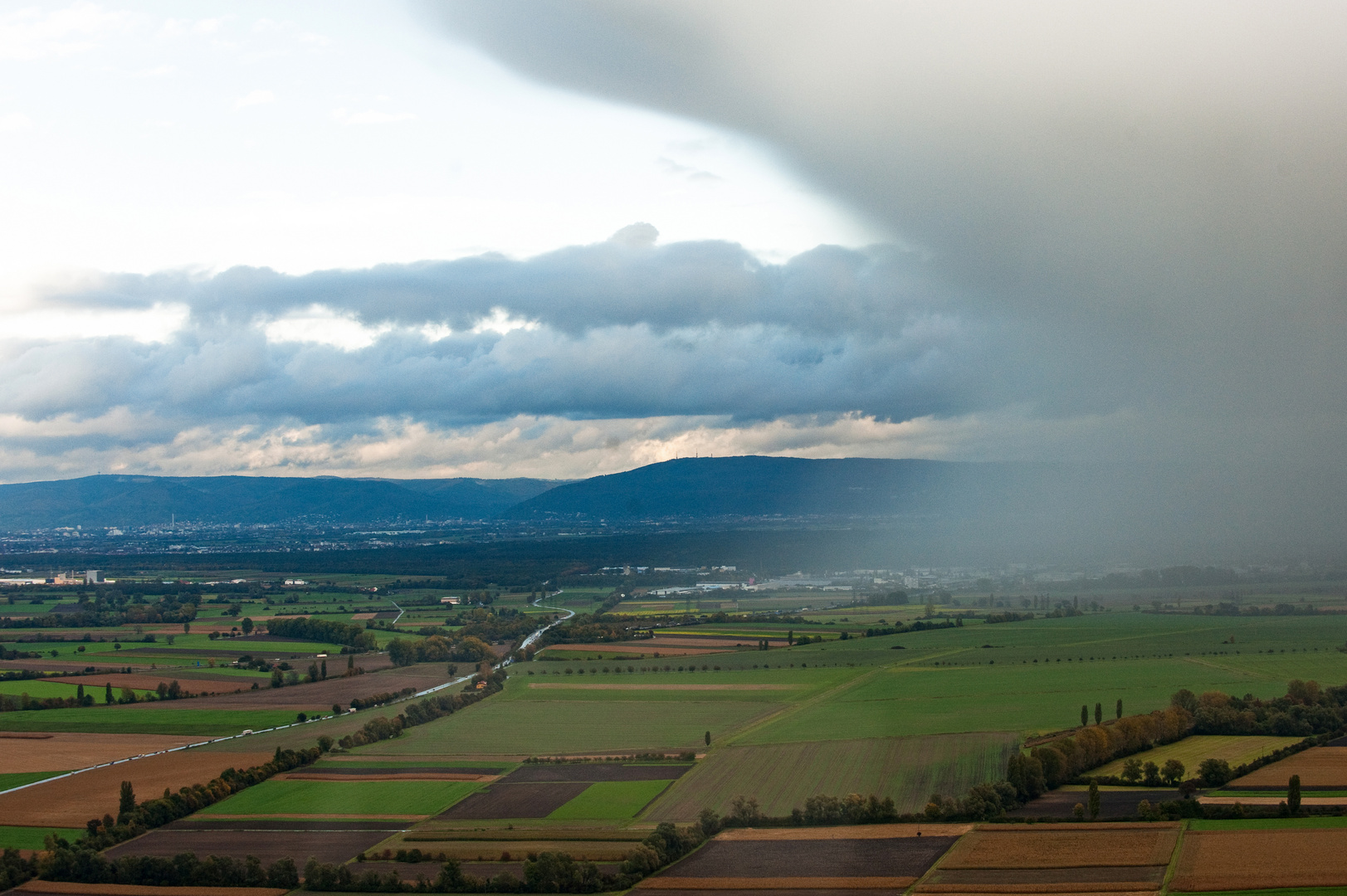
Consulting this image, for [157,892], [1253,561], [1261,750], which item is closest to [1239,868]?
[1261,750]

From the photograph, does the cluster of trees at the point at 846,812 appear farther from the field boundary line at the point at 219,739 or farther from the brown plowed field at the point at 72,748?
the field boundary line at the point at 219,739

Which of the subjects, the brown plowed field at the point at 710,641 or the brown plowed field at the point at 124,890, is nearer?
the brown plowed field at the point at 124,890

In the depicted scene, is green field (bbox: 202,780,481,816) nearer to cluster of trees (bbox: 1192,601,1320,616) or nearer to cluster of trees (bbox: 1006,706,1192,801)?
cluster of trees (bbox: 1006,706,1192,801)

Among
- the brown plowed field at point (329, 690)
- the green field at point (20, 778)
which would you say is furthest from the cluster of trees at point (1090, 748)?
the brown plowed field at point (329, 690)

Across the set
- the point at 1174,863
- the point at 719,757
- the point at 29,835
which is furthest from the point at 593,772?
the point at 1174,863

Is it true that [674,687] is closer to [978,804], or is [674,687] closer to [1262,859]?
[978,804]

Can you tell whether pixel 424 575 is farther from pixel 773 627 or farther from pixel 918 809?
pixel 918 809
